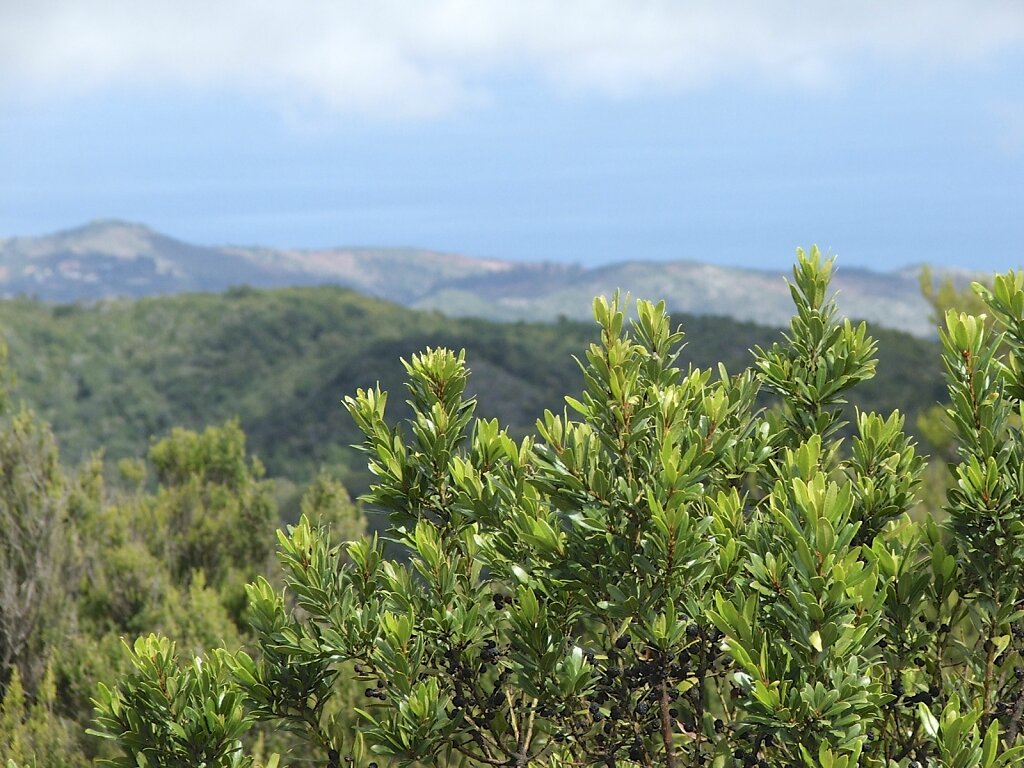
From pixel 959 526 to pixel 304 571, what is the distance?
7.47 ft

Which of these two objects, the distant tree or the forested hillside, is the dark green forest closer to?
the distant tree

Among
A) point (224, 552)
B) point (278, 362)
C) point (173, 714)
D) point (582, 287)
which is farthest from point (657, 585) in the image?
point (582, 287)

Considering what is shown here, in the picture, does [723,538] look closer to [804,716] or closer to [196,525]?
[804,716]

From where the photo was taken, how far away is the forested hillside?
61.7 meters

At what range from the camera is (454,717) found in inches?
152

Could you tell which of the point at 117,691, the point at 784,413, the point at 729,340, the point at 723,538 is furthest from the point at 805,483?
the point at 729,340

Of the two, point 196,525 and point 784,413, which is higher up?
point 784,413

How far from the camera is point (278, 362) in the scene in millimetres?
83312

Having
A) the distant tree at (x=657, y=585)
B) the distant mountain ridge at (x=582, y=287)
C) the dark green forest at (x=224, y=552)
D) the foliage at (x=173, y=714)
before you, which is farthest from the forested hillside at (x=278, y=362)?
the distant mountain ridge at (x=582, y=287)

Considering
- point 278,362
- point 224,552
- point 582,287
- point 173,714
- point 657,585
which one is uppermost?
point 582,287

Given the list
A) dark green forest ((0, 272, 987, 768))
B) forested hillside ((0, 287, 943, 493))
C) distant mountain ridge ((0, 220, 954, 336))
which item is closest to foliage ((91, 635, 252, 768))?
dark green forest ((0, 272, 987, 768))

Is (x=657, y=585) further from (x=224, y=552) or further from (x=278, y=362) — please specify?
(x=278, y=362)

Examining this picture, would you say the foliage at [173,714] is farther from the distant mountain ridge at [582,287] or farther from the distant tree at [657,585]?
the distant mountain ridge at [582,287]

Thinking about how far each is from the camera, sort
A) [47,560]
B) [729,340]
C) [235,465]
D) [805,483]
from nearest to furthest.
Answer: [805,483] < [47,560] < [235,465] < [729,340]
